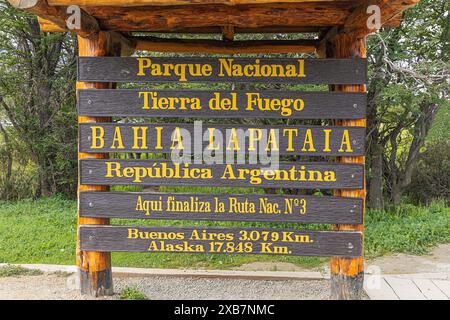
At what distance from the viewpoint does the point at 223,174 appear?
3.96 m

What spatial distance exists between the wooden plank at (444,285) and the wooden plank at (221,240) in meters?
1.47

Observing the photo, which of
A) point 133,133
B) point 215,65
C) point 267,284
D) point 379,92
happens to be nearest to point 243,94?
point 215,65

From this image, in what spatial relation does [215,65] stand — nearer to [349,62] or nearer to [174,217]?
[349,62]

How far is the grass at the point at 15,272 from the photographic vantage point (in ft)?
17.3

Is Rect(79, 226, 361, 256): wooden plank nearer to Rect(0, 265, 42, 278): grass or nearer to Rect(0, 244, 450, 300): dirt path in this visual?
Rect(0, 244, 450, 300): dirt path

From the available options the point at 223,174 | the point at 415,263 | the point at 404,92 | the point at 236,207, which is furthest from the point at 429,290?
the point at 404,92

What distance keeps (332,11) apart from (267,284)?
3.26 meters

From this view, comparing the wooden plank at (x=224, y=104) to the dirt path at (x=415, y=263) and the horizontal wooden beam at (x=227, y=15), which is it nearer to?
the horizontal wooden beam at (x=227, y=15)

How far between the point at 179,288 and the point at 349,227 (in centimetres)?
221

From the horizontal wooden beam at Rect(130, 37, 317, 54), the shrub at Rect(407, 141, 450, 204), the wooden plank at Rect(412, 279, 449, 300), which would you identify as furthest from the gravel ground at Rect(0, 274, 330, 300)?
the shrub at Rect(407, 141, 450, 204)

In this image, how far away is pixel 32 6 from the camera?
121 inches

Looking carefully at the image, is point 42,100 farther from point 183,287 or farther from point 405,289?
point 405,289

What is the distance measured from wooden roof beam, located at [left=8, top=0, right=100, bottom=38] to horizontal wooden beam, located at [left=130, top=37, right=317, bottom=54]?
79 cm

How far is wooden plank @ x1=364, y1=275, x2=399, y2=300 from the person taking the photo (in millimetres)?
4400
